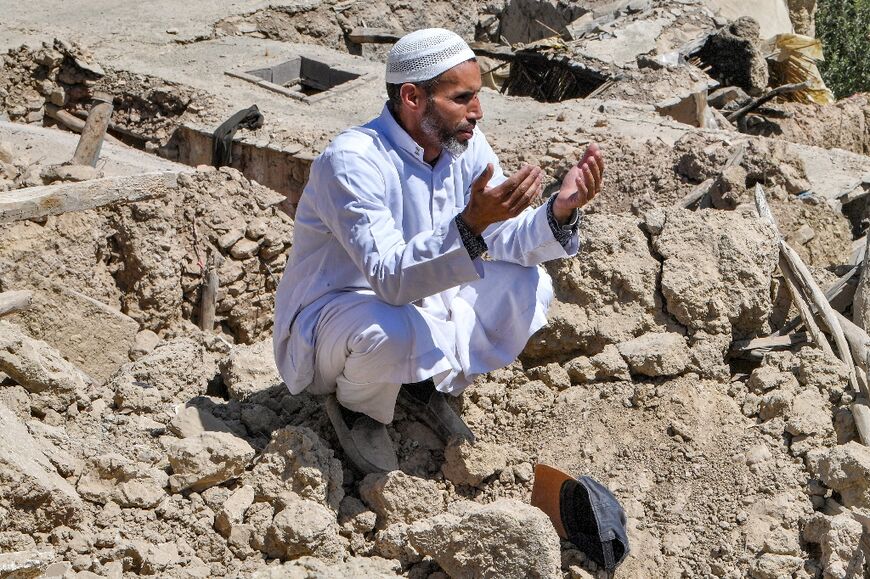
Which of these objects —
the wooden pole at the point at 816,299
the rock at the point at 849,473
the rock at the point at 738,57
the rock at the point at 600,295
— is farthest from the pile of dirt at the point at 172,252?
the rock at the point at 738,57

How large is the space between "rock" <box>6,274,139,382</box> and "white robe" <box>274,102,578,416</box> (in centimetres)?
156

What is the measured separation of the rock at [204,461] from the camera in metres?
3.83

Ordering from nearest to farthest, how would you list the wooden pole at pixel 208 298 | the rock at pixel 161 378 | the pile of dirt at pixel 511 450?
the pile of dirt at pixel 511 450 < the rock at pixel 161 378 < the wooden pole at pixel 208 298

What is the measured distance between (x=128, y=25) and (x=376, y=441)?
32.9ft

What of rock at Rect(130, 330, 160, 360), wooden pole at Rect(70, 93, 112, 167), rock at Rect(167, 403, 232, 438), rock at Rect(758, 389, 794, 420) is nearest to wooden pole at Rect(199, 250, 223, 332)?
rock at Rect(130, 330, 160, 360)

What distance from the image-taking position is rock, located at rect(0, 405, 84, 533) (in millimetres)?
3535

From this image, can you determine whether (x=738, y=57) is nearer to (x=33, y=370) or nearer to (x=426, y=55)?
(x=426, y=55)

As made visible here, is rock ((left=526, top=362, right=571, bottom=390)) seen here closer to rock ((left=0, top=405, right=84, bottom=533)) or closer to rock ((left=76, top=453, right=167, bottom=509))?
rock ((left=76, top=453, right=167, bottom=509))

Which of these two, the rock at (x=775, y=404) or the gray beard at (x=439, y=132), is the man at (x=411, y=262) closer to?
the gray beard at (x=439, y=132)

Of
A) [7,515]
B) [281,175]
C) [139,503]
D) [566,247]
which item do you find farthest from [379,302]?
[281,175]

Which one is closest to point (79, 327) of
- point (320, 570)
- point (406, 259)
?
point (406, 259)

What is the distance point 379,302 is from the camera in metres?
3.96

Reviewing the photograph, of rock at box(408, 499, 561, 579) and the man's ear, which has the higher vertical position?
the man's ear

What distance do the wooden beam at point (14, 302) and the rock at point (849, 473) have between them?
322cm
